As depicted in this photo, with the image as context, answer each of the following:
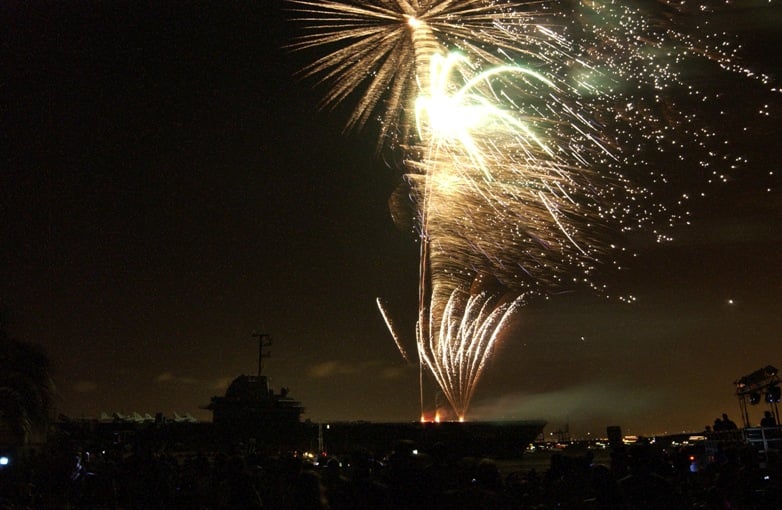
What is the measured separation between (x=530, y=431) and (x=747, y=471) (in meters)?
55.2

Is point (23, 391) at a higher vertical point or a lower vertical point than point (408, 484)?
higher

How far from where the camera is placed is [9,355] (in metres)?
17.5

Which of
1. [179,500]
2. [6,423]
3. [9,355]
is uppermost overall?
[9,355]

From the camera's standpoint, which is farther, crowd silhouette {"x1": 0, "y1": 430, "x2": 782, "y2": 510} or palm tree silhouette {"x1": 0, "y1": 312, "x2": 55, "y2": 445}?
palm tree silhouette {"x1": 0, "y1": 312, "x2": 55, "y2": 445}

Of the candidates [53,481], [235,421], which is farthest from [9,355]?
[235,421]

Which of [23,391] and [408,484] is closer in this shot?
[408,484]

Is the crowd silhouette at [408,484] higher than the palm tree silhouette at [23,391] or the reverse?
the reverse

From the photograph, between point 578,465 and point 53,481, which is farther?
point 53,481

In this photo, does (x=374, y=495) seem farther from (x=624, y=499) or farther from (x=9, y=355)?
(x=9, y=355)

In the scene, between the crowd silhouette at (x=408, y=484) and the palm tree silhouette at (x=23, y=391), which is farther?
the palm tree silhouette at (x=23, y=391)

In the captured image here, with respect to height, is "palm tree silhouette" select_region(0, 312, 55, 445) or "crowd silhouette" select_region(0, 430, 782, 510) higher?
"palm tree silhouette" select_region(0, 312, 55, 445)

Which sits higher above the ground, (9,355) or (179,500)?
(9,355)

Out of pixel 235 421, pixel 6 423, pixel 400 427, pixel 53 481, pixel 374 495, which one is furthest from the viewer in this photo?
pixel 400 427

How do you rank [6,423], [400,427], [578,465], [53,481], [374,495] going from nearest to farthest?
1. [374,495]
2. [578,465]
3. [53,481]
4. [6,423]
5. [400,427]
